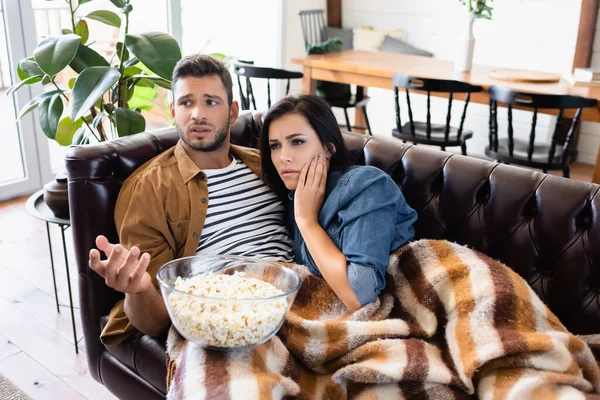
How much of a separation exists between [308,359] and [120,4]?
1.55 metres

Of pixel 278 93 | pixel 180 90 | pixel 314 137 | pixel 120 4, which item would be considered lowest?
pixel 278 93

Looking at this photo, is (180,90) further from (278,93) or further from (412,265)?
(278,93)

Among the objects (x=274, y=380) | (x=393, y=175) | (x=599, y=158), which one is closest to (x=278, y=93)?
(x=599, y=158)

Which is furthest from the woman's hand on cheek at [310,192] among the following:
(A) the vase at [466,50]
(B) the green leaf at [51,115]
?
(A) the vase at [466,50]

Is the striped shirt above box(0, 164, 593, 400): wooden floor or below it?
above

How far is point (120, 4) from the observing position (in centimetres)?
214

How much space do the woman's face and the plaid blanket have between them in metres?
0.34

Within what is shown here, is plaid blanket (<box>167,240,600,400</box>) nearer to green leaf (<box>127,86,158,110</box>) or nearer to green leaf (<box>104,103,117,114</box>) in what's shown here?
green leaf (<box>104,103,117,114</box>)

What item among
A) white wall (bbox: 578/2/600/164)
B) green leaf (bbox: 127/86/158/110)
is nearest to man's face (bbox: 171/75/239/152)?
green leaf (bbox: 127/86/158/110)

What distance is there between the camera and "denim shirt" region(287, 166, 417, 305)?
137 centimetres

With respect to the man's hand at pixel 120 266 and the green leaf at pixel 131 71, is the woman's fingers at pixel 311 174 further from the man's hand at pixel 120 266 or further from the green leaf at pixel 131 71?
the green leaf at pixel 131 71

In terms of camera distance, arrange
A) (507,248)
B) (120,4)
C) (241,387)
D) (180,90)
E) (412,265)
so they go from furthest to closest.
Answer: (120,4) → (180,90) → (507,248) → (412,265) → (241,387)

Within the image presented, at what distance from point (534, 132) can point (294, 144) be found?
5.53 ft

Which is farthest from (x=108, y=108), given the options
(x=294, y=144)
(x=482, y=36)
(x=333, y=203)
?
(x=482, y=36)
